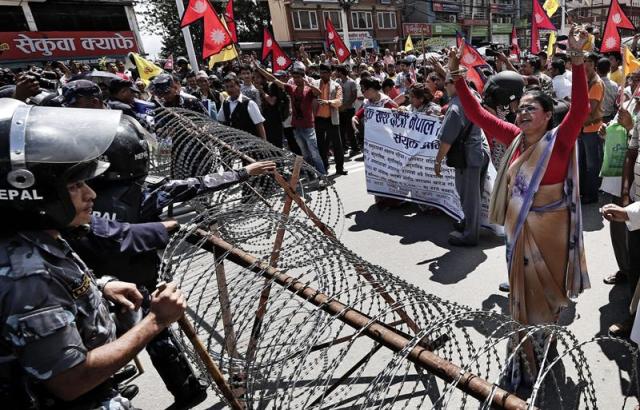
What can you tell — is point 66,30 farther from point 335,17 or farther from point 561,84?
point 561,84

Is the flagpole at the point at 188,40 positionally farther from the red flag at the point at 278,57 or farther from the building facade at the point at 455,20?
the building facade at the point at 455,20

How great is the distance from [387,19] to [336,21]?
325 inches

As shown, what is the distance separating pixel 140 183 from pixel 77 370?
162 cm

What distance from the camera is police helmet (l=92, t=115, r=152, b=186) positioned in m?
2.40

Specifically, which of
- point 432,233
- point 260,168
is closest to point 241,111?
point 432,233

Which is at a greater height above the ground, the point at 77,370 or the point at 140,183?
the point at 140,183

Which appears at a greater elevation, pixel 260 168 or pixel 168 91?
pixel 168 91

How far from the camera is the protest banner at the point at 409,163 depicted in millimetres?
5523

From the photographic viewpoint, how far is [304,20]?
136 feet

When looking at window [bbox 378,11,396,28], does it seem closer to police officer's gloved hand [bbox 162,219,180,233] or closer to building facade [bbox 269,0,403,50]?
building facade [bbox 269,0,403,50]

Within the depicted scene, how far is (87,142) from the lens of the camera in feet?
4.44

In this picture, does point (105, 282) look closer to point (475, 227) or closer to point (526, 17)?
point (475, 227)

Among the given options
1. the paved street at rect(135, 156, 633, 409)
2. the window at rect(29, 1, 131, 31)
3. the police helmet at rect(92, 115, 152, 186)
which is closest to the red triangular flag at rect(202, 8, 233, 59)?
the paved street at rect(135, 156, 633, 409)

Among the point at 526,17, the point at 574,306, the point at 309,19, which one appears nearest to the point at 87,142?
the point at 574,306
